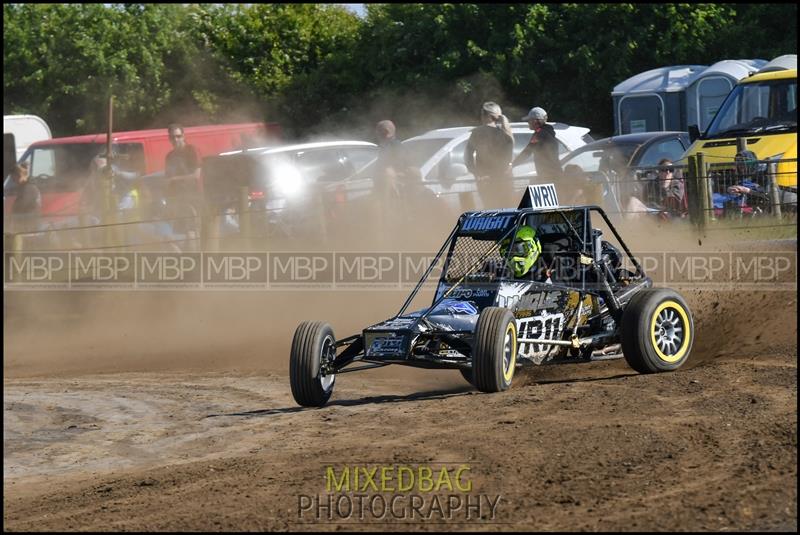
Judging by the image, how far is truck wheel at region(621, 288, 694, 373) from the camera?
8922 mm

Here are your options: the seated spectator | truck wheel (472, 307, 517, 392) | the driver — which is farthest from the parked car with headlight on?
truck wheel (472, 307, 517, 392)

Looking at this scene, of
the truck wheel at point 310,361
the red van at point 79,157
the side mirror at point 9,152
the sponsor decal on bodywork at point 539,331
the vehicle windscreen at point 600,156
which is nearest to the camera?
the truck wheel at point 310,361

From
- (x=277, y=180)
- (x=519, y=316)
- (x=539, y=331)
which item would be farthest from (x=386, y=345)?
(x=277, y=180)

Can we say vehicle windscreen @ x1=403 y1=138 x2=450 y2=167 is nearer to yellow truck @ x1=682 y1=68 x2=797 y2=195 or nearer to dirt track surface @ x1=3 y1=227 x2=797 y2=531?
yellow truck @ x1=682 y1=68 x2=797 y2=195

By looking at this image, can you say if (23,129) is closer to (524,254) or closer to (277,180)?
(277,180)

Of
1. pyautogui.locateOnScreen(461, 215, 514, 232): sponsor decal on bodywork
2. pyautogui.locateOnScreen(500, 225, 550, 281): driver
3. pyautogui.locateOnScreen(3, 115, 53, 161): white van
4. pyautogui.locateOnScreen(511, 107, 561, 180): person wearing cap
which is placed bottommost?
pyautogui.locateOnScreen(500, 225, 550, 281): driver

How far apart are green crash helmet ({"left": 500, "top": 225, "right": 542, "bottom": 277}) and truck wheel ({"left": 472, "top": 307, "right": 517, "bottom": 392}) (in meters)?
0.86

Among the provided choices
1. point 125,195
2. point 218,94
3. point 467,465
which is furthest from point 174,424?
point 218,94

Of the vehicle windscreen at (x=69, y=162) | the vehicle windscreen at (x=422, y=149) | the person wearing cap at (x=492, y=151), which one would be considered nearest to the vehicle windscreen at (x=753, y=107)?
the person wearing cap at (x=492, y=151)

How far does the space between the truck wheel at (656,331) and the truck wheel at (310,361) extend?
2290 mm

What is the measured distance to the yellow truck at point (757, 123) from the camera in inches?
556

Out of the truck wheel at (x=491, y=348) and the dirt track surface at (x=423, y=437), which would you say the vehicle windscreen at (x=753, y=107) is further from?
the truck wheel at (x=491, y=348)

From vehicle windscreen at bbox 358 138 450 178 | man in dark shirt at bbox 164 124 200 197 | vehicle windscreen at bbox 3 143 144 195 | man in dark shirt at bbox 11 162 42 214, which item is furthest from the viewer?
vehicle windscreen at bbox 3 143 144 195

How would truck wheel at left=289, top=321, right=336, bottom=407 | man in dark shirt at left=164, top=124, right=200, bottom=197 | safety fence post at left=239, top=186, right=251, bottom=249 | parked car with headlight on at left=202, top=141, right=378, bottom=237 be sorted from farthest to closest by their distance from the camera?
man in dark shirt at left=164, top=124, right=200, bottom=197, parked car with headlight on at left=202, top=141, right=378, bottom=237, safety fence post at left=239, top=186, right=251, bottom=249, truck wheel at left=289, top=321, right=336, bottom=407
